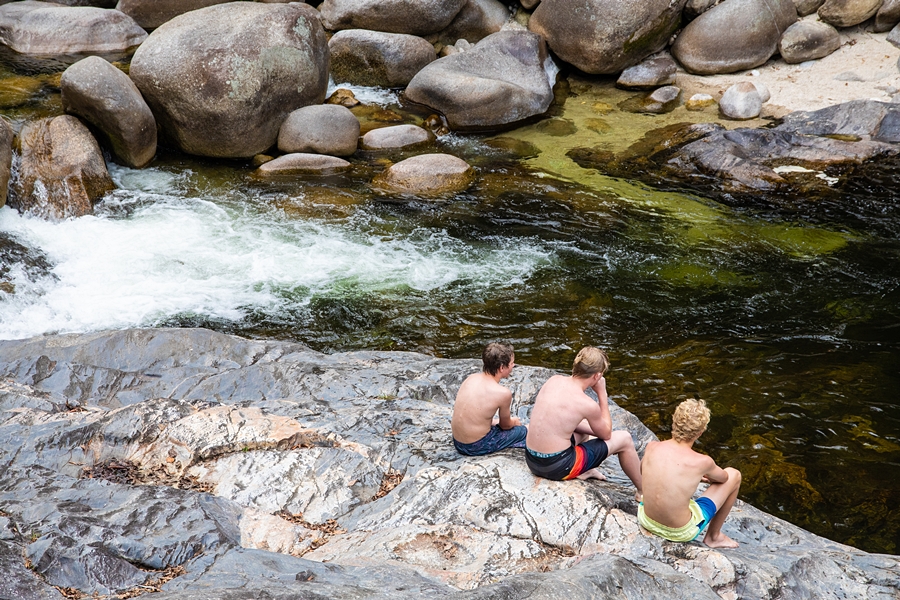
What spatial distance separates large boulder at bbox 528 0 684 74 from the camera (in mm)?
13500

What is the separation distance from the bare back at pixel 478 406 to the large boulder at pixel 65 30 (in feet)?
43.2

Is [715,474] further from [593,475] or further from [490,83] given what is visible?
[490,83]

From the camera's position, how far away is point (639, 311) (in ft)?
25.8

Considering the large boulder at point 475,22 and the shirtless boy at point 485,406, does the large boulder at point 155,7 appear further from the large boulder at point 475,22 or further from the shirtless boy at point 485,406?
the shirtless boy at point 485,406

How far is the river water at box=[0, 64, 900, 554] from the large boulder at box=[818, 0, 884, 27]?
4.27 meters

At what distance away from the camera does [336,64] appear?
1412 cm

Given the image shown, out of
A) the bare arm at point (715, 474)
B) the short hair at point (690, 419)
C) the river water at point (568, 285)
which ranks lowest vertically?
the river water at point (568, 285)

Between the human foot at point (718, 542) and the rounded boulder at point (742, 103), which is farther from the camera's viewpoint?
the rounded boulder at point (742, 103)

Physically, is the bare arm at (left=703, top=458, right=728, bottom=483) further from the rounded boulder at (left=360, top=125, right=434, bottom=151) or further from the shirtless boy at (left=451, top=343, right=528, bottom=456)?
the rounded boulder at (left=360, top=125, right=434, bottom=151)

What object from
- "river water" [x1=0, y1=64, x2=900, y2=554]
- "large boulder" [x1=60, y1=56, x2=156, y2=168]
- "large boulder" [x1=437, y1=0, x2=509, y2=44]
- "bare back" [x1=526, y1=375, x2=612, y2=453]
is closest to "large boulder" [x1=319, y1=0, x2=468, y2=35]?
"large boulder" [x1=437, y1=0, x2=509, y2=44]

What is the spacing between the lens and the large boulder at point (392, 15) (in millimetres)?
14462

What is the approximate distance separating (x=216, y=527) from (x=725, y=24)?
44.1 feet

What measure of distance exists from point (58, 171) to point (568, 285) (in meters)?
6.72

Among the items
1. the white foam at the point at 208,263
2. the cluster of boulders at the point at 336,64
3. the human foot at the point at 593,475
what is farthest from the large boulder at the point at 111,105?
the human foot at the point at 593,475
